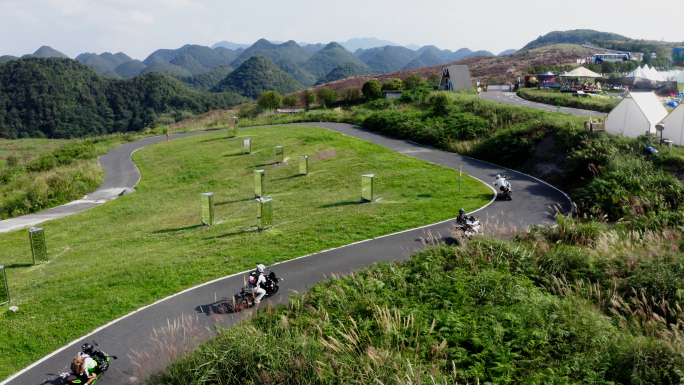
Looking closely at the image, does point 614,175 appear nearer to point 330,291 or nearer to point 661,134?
point 661,134

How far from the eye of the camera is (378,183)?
21.8 m

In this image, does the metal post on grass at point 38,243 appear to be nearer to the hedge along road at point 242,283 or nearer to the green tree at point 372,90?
the hedge along road at point 242,283

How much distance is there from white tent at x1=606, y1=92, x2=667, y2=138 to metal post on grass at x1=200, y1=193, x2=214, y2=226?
1929cm

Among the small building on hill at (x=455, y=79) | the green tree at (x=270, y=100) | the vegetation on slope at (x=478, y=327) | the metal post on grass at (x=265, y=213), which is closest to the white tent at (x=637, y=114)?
the vegetation on slope at (x=478, y=327)

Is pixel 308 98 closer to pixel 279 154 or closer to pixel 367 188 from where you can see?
pixel 279 154

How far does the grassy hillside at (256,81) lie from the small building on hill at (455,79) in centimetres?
7610

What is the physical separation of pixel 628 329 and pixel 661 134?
54.8ft

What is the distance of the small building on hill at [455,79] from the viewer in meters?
53.3

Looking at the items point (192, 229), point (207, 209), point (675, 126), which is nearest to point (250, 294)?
point (192, 229)

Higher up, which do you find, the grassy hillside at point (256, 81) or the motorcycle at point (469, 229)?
the grassy hillside at point (256, 81)

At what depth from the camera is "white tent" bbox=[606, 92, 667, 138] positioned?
68.3 feet

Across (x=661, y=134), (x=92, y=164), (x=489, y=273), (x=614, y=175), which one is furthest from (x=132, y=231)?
(x=661, y=134)

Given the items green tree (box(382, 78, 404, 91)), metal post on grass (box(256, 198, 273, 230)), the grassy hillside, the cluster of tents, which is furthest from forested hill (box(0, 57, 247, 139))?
the cluster of tents

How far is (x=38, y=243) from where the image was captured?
14.5 m
